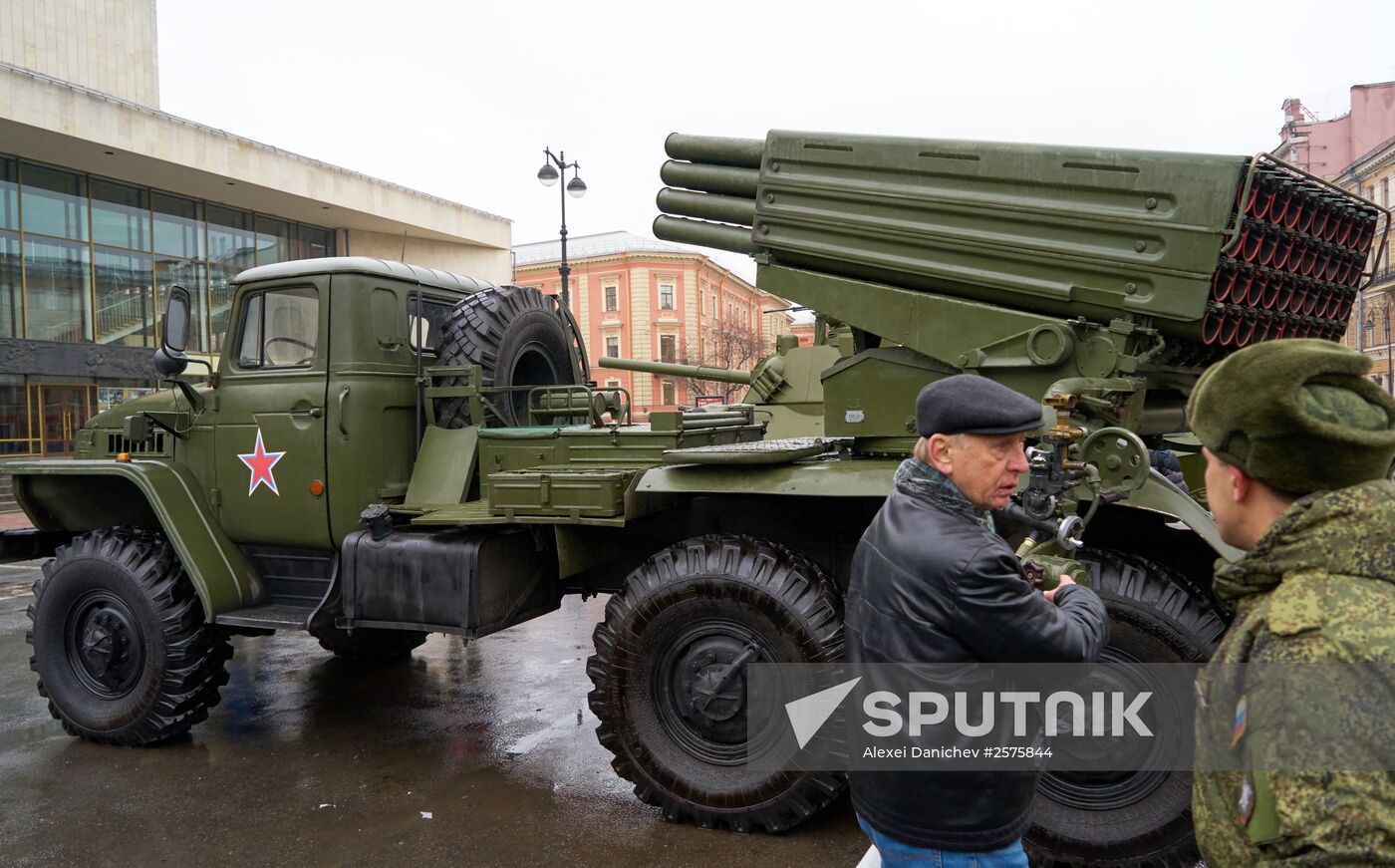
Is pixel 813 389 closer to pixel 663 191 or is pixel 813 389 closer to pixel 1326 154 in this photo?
pixel 663 191

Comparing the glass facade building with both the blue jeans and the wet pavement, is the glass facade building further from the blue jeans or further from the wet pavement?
the blue jeans

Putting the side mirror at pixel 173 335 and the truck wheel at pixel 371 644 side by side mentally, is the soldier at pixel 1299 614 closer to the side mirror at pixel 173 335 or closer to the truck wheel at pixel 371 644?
the side mirror at pixel 173 335

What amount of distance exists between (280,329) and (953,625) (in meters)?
4.74

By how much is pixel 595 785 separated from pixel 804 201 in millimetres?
3040

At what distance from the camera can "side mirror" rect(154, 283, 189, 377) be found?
17.2ft

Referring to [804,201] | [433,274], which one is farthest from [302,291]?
[804,201]

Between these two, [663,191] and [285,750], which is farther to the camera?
[285,750]

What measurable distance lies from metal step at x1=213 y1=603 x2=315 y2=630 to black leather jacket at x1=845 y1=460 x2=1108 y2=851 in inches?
155

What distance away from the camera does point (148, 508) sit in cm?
607

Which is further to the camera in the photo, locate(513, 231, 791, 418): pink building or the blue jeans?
locate(513, 231, 791, 418): pink building

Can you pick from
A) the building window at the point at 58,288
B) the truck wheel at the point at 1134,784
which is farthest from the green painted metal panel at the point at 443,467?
the building window at the point at 58,288

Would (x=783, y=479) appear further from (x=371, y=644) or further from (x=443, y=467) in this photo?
(x=371, y=644)

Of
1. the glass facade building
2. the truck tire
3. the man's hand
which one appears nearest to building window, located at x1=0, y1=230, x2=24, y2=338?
the glass facade building

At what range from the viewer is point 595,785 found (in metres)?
4.69
